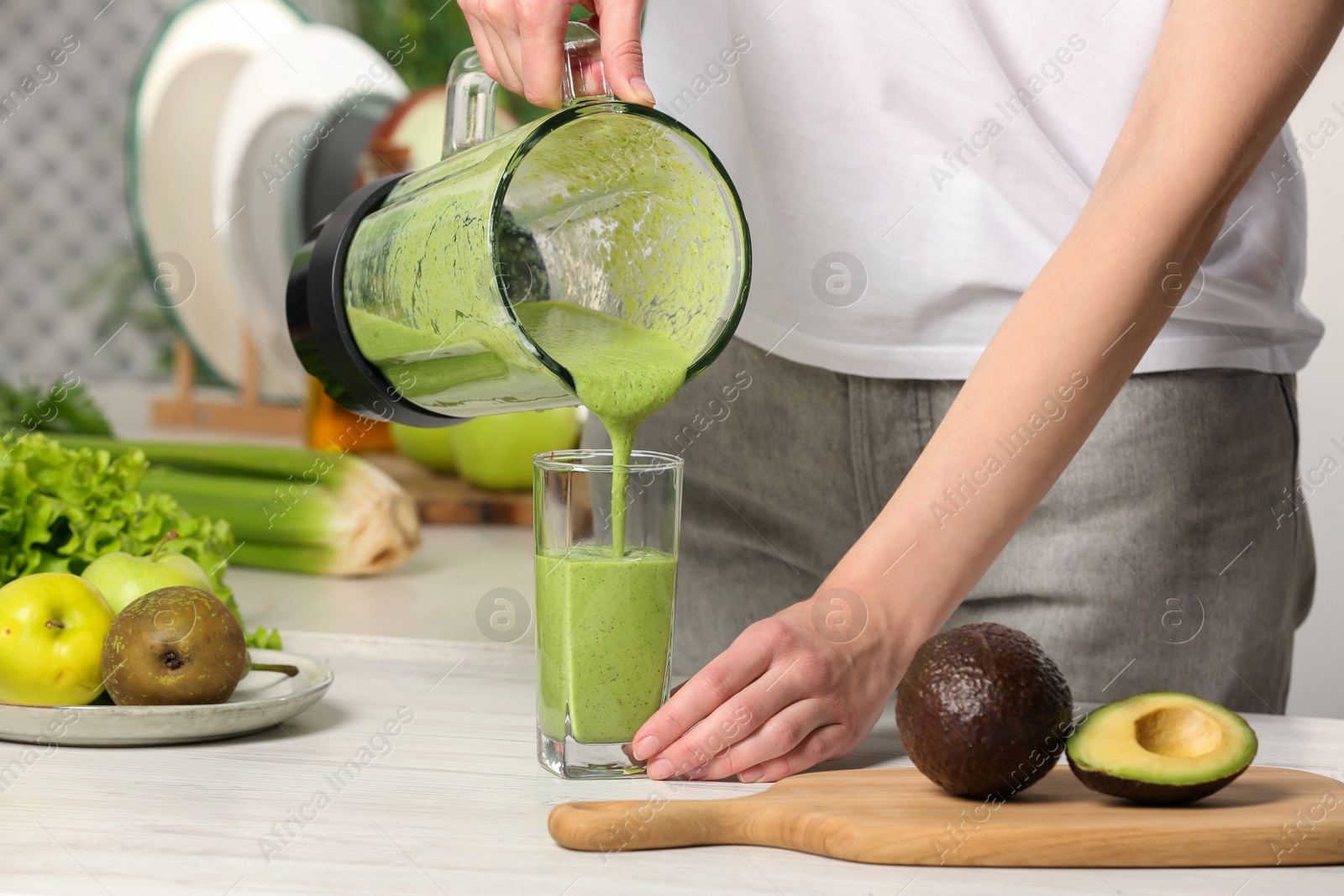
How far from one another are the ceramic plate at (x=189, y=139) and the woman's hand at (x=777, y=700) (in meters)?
1.34

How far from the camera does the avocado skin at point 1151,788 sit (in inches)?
23.4

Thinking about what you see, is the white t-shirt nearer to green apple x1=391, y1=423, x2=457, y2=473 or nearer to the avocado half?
the avocado half

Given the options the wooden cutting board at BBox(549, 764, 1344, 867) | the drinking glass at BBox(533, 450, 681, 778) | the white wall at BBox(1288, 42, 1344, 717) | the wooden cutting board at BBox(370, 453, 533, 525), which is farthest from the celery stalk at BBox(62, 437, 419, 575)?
the white wall at BBox(1288, 42, 1344, 717)

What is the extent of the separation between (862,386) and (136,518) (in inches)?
23.2

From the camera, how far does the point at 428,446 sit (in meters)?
1.67

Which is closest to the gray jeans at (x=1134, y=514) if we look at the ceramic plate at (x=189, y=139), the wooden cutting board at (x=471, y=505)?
the wooden cutting board at (x=471, y=505)

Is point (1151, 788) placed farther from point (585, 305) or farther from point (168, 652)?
point (168, 652)

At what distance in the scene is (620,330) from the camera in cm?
73

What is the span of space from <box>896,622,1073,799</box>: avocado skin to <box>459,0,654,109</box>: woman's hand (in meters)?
0.36

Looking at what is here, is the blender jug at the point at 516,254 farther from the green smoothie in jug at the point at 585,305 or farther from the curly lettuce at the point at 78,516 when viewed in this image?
the curly lettuce at the point at 78,516

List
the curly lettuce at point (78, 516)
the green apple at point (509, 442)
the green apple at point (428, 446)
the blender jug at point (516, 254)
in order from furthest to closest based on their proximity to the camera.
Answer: the green apple at point (428, 446), the green apple at point (509, 442), the curly lettuce at point (78, 516), the blender jug at point (516, 254)

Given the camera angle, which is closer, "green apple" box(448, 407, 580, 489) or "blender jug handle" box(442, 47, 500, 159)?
"blender jug handle" box(442, 47, 500, 159)

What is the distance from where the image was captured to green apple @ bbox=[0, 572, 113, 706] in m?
0.73

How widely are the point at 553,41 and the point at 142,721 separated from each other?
0.47 metres
